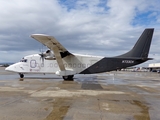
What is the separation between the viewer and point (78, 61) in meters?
22.7

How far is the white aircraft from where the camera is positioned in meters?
21.1

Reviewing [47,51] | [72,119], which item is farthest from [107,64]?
[72,119]

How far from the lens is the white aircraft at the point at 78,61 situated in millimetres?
21070

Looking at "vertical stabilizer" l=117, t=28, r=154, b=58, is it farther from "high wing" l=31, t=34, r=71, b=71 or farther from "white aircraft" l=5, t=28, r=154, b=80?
"high wing" l=31, t=34, r=71, b=71

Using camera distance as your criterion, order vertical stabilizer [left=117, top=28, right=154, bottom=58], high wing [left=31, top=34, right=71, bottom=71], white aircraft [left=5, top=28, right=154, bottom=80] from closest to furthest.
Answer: high wing [left=31, top=34, right=71, bottom=71], vertical stabilizer [left=117, top=28, right=154, bottom=58], white aircraft [left=5, top=28, right=154, bottom=80]

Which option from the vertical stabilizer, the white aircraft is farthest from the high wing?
the vertical stabilizer

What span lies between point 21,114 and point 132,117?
3.81 m

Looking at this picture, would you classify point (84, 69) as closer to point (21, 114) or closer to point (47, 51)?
point (47, 51)

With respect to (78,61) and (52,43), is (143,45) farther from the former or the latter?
(52,43)

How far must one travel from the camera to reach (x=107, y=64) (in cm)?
2220

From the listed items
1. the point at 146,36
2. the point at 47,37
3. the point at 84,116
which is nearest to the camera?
the point at 84,116

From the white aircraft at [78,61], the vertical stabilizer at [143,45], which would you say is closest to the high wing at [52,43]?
the white aircraft at [78,61]

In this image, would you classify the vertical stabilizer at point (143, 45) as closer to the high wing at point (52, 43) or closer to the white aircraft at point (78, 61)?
the white aircraft at point (78, 61)

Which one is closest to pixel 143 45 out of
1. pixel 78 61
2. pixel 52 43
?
pixel 78 61
